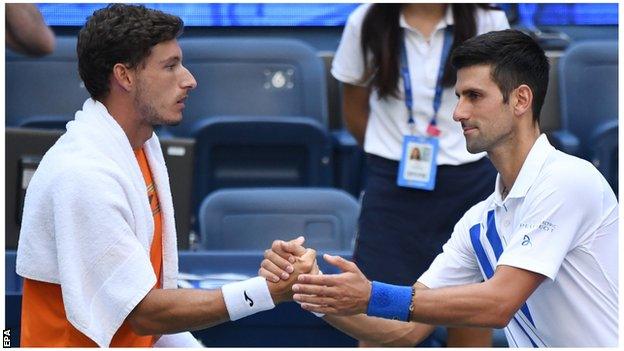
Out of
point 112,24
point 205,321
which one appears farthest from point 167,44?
point 205,321

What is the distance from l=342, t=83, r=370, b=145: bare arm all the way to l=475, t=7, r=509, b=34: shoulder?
455 mm

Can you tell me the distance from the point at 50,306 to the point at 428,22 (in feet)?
6.08

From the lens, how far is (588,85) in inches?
268

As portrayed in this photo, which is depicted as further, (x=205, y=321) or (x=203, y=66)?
(x=203, y=66)

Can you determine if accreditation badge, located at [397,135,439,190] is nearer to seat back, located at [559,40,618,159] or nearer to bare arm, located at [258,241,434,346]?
bare arm, located at [258,241,434,346]

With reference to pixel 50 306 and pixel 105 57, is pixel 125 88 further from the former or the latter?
pixel 50 306

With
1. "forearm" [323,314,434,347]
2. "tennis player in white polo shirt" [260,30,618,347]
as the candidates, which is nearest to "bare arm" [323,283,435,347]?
"forearm" [323,314,434,347]

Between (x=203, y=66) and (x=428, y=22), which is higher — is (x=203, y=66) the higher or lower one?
the lower one

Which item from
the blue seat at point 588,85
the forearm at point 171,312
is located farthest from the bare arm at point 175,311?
the blue seat at point 588,85

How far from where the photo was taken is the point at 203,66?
662 centimetres

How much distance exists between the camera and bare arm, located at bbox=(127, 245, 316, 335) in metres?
3.25

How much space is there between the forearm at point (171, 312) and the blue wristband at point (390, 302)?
391mm

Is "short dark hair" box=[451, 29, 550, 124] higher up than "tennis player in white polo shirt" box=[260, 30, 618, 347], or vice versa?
"short dark hair" box=[451, 29, 550, 124]

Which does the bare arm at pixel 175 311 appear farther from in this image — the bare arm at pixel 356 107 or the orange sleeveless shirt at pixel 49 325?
the bare arm at pixel 356 107
